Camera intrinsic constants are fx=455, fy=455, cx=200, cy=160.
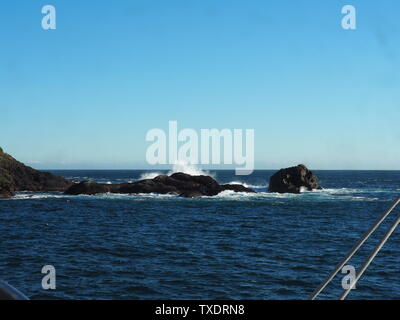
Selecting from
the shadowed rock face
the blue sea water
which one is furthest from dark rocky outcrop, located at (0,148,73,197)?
the blue sea water

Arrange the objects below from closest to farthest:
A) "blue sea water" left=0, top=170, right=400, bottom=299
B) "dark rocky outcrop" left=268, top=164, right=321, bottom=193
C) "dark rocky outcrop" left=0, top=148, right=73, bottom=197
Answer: "blue sea water" left=0, top=170, right=400, bottom=299
"dark rocky outcrop" left=0, top=148, right=73, bottom=197
"dark rocky outcrop" left=268, top=164, right=321, bottom=193

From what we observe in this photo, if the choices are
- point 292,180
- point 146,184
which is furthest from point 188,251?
point 292,180

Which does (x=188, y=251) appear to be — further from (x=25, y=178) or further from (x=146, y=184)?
(x=25, y=178)

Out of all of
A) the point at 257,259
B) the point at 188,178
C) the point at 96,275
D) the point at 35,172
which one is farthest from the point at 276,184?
the point at 96,275

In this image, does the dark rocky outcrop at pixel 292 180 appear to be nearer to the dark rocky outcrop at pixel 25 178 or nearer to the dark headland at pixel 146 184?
the dark headland at pixel 146 184

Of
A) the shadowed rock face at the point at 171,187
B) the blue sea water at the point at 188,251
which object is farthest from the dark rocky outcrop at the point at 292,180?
the blue sea water at the point at 188,251

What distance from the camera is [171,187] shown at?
276 feet

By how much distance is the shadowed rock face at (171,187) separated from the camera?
82.1 m

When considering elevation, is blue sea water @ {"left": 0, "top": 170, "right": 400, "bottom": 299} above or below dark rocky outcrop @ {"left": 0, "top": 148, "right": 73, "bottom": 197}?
below

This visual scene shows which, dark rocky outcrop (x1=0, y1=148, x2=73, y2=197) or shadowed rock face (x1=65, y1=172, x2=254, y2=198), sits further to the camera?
dark rocky outcrop (x1=0, y1=148, x2=73, y2=197)

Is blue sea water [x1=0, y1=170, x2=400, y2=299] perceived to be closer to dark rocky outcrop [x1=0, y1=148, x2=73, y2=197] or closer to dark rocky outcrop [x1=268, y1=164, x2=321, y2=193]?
dark rocky outcrop [x1=268, y1=164, x2=321, y2=193]

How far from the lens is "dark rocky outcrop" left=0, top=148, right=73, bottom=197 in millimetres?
89688

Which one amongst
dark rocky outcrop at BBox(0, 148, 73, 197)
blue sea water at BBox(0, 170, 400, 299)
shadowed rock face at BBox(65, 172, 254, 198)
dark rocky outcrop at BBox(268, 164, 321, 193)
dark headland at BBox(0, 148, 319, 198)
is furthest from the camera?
dark rocky outcrop at BBox(268, 164, 321, 193)

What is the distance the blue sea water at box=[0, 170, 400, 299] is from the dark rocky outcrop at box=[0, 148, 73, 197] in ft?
99.7
